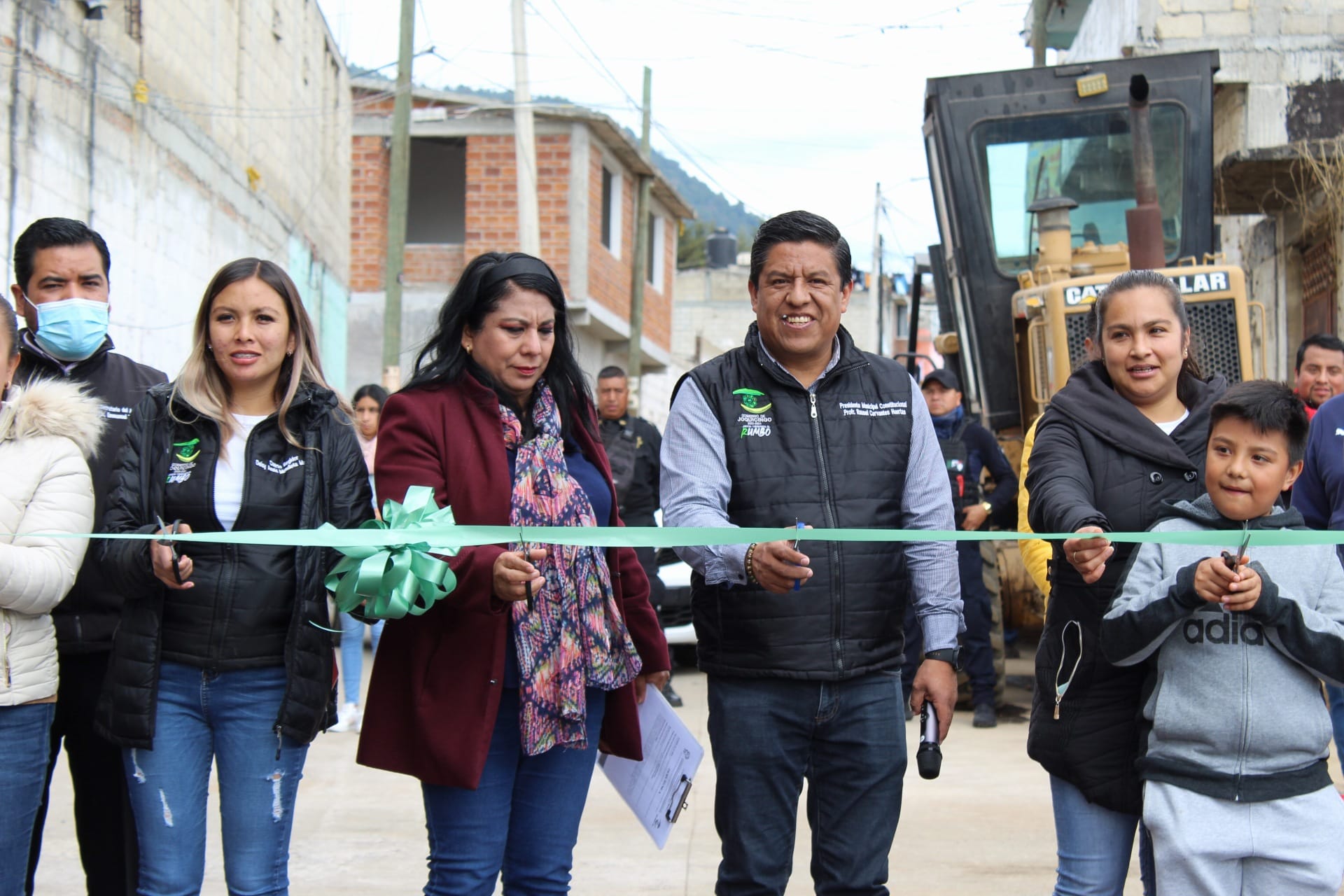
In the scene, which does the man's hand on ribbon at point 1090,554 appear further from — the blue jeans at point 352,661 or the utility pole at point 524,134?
the utility pole at point 524,134

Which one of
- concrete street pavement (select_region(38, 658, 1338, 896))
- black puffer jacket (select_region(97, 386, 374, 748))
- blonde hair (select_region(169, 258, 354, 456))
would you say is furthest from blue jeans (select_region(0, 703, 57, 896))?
concrete street pavement (select_region(38, 658, 1338, 896))

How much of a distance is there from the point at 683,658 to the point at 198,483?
738 centimetres

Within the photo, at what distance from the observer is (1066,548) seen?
9.68 feet

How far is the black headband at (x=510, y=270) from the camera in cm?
321

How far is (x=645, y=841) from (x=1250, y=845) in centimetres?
288

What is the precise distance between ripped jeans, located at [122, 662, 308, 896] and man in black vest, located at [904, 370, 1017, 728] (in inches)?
184

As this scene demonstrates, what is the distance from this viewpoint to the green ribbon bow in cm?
279

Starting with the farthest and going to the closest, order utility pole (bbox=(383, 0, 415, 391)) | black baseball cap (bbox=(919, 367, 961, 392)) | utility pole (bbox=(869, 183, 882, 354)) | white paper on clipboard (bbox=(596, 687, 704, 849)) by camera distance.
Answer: utility pole (bbox=(869, 183, 882, 354)), utility pole (bbox=(383, 0, 415, 391)), black baseball cap (bbox=(919, 367, 961, 392)), white paper on clipboard (bbox=(596, 687, 704, 849))

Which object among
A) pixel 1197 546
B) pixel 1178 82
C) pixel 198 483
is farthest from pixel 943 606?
pixel 1178 82

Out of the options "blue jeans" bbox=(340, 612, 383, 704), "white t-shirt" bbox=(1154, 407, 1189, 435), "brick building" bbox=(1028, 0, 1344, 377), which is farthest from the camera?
"brick building" bbox=(1028, 0, 1344, 377)

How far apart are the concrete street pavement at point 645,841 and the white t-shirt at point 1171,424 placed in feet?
6.56

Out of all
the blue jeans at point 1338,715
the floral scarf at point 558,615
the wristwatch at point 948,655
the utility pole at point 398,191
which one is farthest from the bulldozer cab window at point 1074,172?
the utility pole at point 398,191

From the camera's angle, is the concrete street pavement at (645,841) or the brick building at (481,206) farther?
the brick building at (481,206)

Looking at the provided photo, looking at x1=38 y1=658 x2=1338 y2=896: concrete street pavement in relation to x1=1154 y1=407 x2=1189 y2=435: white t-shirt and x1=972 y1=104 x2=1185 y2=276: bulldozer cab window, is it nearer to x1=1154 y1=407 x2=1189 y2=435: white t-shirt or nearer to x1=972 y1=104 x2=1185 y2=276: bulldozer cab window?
x1=1154 y1=407 x2=1189 y2=435: white t-shirt
